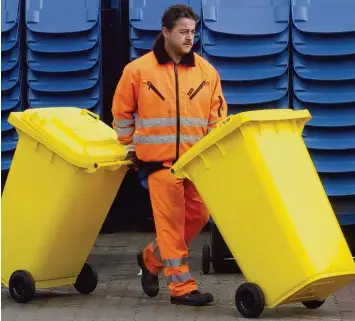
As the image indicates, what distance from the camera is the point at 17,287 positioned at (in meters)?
6.52

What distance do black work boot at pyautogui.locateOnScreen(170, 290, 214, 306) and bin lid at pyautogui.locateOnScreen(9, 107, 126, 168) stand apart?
2.56ft

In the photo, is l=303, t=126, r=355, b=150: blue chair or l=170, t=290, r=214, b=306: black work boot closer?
l=170, t=290, r=214, b=306: black work boot

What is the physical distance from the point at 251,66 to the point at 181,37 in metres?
1.33

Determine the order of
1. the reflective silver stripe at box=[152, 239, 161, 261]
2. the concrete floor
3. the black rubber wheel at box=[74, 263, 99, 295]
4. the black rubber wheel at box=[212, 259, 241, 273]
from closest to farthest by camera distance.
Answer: the concrete floor, the reflective silver stripe at box=[152, 239, 161, 261], the black rubber wheel at box=[74, 263, 99, 295], the black rubber wheel at box=[212, 259, 241, 273]

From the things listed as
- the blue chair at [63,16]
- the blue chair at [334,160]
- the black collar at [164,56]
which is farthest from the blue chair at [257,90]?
the black collar at [164,56]

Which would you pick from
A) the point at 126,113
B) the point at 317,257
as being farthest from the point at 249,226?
the point at 126,113

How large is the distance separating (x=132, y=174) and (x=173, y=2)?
1.37 meters

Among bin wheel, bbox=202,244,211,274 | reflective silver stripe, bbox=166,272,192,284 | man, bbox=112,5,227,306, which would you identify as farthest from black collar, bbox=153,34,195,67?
bin wheel, bbox=202,244,211,274

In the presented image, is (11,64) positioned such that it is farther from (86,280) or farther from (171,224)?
(171,224)

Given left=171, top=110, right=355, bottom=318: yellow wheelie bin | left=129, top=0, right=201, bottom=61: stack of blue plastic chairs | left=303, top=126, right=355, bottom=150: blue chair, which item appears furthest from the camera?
left=129, top=0, right=201, bottom=61: stack of blue plastic chairs

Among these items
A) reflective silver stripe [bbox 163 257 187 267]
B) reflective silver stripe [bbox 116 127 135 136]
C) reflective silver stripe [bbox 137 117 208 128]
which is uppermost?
reflective silver stripe [bbox 137 117 208 128]

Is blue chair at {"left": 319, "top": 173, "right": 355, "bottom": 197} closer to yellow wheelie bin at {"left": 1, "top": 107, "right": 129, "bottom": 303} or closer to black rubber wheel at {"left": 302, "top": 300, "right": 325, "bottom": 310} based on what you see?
black rubber wheel at {"left": 302, "top": 300, "right": 325, "bottom": 310}

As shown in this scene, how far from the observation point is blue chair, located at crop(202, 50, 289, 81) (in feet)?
A: 25.0

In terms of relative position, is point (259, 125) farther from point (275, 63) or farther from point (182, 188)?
point (275, 63)
